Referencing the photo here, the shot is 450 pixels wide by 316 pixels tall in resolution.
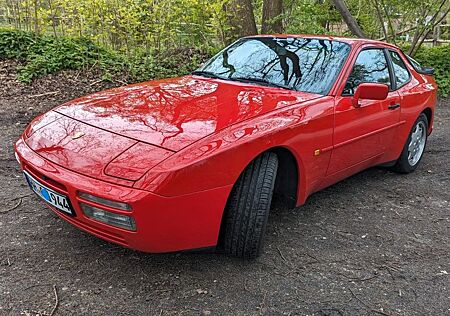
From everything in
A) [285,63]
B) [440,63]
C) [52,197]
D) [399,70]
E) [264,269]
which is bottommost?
[440,63]

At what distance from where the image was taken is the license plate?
2336 millimetres

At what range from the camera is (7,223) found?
9.92 ft

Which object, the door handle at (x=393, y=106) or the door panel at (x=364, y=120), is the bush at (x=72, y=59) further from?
the door handle at (x=393, y=106)

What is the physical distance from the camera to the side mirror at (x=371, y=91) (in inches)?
123

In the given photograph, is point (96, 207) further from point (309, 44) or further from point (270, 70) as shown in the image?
point (309, 44)

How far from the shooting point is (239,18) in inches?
343

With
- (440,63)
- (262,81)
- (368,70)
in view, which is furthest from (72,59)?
(440,63)

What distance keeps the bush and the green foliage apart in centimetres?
527

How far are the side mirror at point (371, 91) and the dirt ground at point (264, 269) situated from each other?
949 millimetres

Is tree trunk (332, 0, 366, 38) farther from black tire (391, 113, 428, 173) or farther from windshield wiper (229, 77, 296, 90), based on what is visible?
windshield wiper (229, 77, 296, 90)

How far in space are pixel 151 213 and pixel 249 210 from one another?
2.08 feet

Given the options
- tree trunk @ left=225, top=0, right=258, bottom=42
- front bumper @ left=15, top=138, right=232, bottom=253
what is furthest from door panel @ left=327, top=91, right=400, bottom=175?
tree trunk @ left=225, top=0, right=258, bottom=42

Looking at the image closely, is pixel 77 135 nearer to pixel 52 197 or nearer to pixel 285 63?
pixel 52 197

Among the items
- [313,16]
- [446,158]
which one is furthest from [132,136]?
[313,16]
